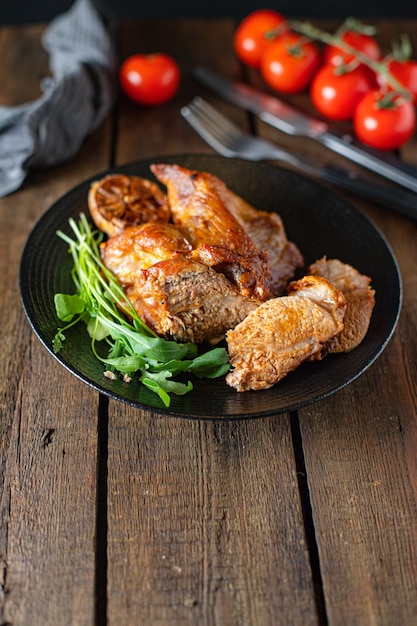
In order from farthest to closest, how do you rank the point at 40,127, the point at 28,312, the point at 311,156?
the point at 311,156, the point at 40,127, the point at 28,312

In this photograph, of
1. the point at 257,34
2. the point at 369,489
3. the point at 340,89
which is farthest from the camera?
the point at 257,34

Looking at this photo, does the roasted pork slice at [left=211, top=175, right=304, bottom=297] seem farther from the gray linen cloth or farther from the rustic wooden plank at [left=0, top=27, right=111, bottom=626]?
the gray linen cloth

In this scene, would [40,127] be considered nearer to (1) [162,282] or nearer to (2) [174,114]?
(2) [174,114]

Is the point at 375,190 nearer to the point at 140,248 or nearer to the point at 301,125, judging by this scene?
the point at 301,125

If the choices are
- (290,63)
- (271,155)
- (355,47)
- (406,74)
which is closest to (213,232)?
(271,155)

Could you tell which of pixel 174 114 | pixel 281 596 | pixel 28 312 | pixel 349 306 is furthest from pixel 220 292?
pixel 174 114

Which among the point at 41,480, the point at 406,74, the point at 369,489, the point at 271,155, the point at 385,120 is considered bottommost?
the point at 41,480

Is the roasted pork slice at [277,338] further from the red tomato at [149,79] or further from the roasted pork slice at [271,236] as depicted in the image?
the red tomato at [149,79]

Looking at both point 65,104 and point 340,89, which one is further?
point 340,89
